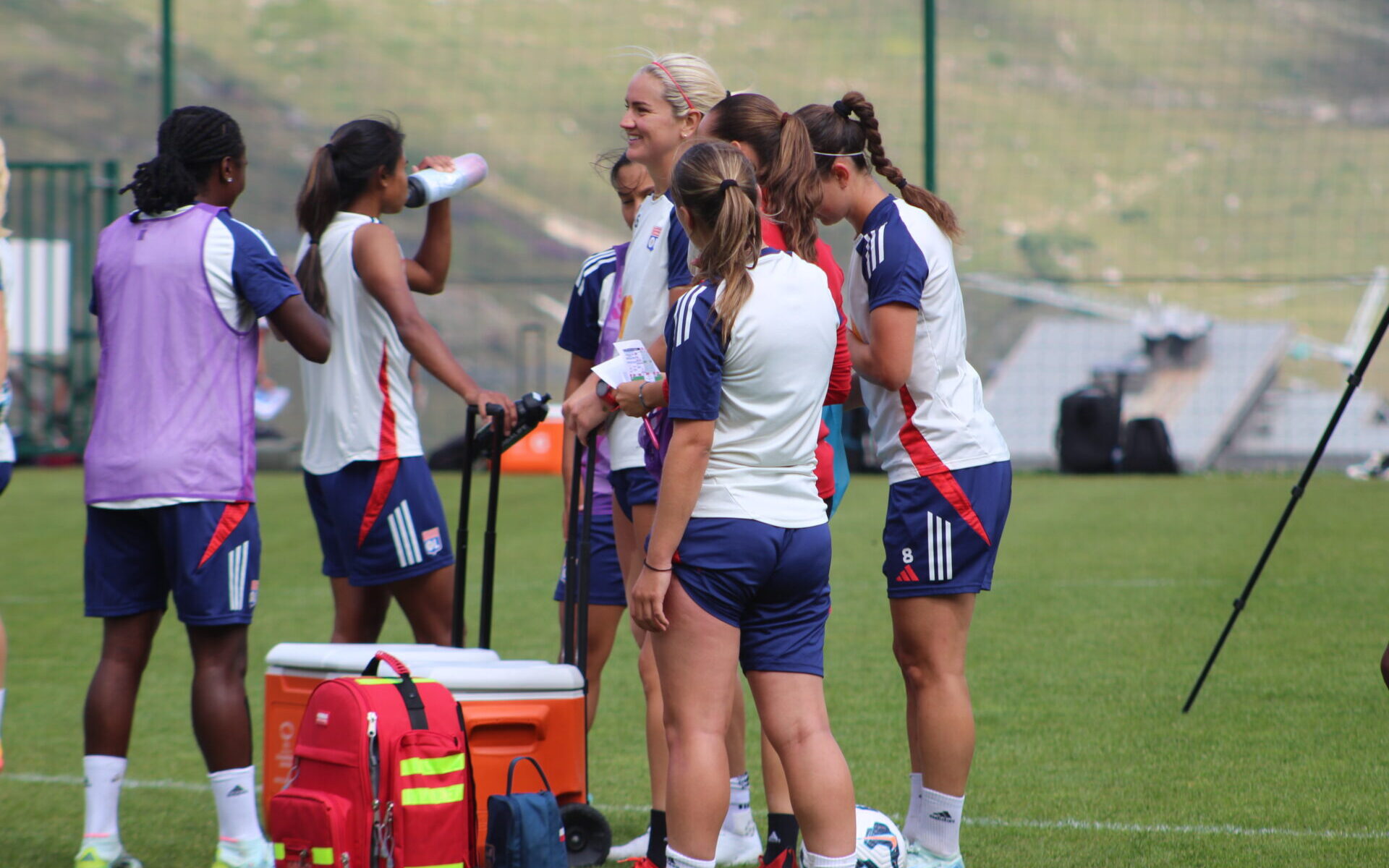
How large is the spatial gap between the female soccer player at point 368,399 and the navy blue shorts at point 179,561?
411 mm

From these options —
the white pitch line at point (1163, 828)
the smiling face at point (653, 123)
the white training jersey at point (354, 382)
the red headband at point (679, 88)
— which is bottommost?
the white pitch line at point (1163, 828)

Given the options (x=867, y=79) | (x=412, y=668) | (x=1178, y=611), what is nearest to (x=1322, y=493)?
(x=1178, y=611)

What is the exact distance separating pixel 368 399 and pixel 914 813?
1.82 meters

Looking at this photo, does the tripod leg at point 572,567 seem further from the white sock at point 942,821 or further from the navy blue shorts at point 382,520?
the white sock at point 942,821

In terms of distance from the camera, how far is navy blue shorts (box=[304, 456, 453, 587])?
4.08m

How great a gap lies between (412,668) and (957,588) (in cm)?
126

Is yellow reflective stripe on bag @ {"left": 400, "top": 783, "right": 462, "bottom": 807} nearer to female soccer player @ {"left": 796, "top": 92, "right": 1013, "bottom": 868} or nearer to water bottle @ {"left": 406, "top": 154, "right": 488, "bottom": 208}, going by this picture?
female soccer player @ {"left": 796, "top": 92, "right": 1013, "bottom": 868}

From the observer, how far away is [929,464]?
344 centimetres

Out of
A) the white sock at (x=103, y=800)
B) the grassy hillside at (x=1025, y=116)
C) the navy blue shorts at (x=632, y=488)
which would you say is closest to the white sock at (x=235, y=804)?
the white sock at (x=103, y=800)

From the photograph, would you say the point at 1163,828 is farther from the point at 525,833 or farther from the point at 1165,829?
the point at 525,833

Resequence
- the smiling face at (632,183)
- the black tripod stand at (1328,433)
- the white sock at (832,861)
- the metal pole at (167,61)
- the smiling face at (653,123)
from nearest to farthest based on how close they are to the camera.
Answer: the white sock at (832,861) → the smiling face at (653,123) → the black tripod stand at (1328,433) → the smiling face at (632,183) → the metal pole at (167,61)

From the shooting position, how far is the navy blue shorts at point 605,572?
13.6ft

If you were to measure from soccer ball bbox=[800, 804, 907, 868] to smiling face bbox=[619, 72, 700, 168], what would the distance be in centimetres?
164

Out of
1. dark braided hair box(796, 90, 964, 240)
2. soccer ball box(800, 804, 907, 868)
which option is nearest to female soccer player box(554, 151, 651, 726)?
dark braided hair box(796, 90, 964, 240)
